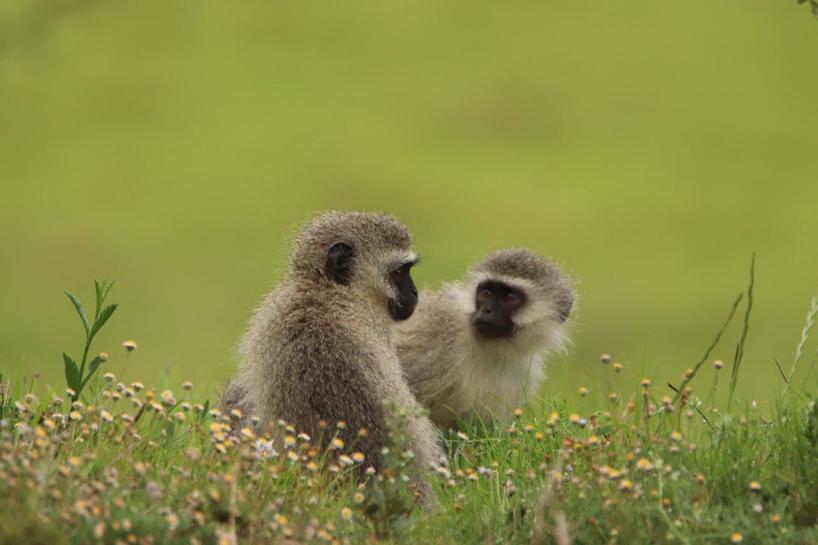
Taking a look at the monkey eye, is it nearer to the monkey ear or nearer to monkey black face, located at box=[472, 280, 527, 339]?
monkey black face, located at box=[472, 280, 527, 339]

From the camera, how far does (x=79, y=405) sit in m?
5.72

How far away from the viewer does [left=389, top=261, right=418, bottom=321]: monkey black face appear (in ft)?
24.3

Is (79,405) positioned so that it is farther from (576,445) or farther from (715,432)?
(715,432)

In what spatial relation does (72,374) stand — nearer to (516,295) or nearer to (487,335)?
(487,335)

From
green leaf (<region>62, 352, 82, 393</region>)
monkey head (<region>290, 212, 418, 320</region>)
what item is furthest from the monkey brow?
green leaf (<region>62, 352, 82, 393</region>)

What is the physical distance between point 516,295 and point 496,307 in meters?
0.22

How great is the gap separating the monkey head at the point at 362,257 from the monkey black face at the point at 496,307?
44.6 inches

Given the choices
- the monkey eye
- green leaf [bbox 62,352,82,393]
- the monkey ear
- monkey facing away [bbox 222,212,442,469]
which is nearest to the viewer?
green leaf [bbox 62,352,82,393]

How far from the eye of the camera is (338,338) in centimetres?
650

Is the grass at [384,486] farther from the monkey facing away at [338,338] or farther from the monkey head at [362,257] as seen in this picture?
the monkey head at [362,257]

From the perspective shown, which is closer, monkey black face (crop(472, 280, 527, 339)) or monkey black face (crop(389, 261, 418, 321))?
monkey black face (crop(389, 261, 418, 321))

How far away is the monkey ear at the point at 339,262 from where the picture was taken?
23.4 ft

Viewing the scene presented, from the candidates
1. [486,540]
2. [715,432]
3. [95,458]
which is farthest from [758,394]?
[95,458]

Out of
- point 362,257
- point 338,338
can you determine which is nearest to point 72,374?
point 338,338
